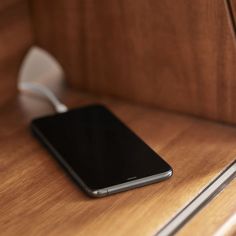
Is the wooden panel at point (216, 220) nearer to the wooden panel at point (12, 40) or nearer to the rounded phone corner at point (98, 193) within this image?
the rounded phone corner at point (98, 193)

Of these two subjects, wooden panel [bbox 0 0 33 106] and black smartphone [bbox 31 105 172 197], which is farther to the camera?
wooden panel [bbox 0 0 33 106]

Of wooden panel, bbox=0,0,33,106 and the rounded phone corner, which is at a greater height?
wooden panel, bbox=0,0,33,106

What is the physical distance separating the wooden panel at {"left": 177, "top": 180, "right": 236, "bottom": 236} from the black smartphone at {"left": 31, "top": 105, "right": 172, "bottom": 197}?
77 millimetres

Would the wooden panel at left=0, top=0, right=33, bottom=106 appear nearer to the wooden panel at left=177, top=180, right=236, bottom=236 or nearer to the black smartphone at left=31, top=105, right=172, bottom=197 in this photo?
the black smartphone at left=31, top=105, right=172, bottom=197

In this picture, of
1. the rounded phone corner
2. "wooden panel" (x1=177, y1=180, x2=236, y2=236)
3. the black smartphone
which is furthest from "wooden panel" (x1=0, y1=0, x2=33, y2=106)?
"wooden panel" (x1=177, y1=180, x2=236, y2=236)

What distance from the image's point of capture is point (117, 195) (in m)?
0.68

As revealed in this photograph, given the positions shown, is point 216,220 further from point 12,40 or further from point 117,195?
point 12,40

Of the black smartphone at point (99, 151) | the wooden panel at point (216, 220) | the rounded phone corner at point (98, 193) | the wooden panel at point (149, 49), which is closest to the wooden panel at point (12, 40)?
the wooden panel at point (149, 49)

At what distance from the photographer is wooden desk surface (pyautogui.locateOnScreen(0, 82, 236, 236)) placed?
0.63m

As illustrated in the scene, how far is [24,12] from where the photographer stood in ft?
3.08

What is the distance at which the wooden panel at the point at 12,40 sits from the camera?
0.90 meters

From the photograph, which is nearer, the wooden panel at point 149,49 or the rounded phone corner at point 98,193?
the rounded phone corner at point 98,193

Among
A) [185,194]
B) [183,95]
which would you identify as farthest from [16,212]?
[183,95]

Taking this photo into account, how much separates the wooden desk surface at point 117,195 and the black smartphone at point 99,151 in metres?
0.01
